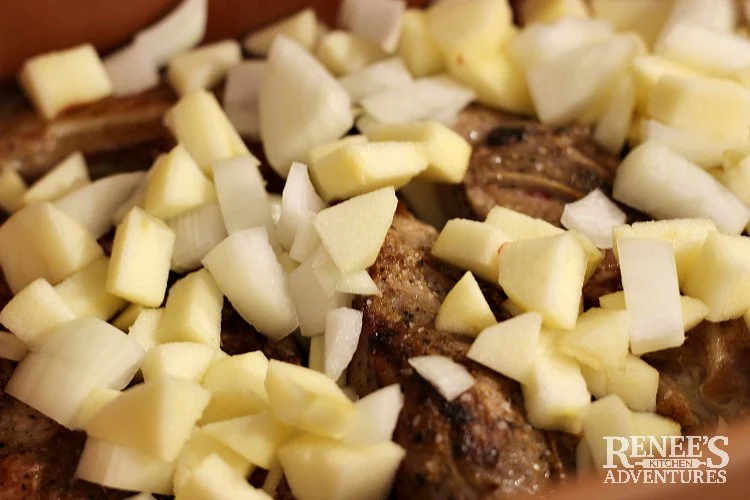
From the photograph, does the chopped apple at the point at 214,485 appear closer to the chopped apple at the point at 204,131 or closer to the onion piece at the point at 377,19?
the chopped apple at the point at 204,131

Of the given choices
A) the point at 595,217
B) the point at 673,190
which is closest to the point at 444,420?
the point at 595,217

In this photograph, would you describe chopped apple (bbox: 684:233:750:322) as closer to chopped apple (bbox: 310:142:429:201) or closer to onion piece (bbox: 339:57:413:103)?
chopped apple (bbox: 310:142:429:201)

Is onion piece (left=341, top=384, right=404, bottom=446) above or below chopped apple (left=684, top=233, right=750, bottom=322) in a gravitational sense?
below

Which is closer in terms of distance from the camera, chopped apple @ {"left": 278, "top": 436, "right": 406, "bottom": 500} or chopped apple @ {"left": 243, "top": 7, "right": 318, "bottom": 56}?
chopped apple @ {"left": 278, "top": 436, "right": 406, "bottom": 500}

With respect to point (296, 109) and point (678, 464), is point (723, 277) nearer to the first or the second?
point (678, 464)

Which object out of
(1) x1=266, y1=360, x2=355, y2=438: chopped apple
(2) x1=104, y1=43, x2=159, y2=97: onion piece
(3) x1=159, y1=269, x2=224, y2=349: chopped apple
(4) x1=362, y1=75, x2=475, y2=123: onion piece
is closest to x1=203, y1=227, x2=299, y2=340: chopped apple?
(3) x1=159, y1=269, x2=224, y2=349: chopped apple

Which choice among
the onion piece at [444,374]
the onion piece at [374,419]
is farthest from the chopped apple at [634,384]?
the onion piece at [374,419]
